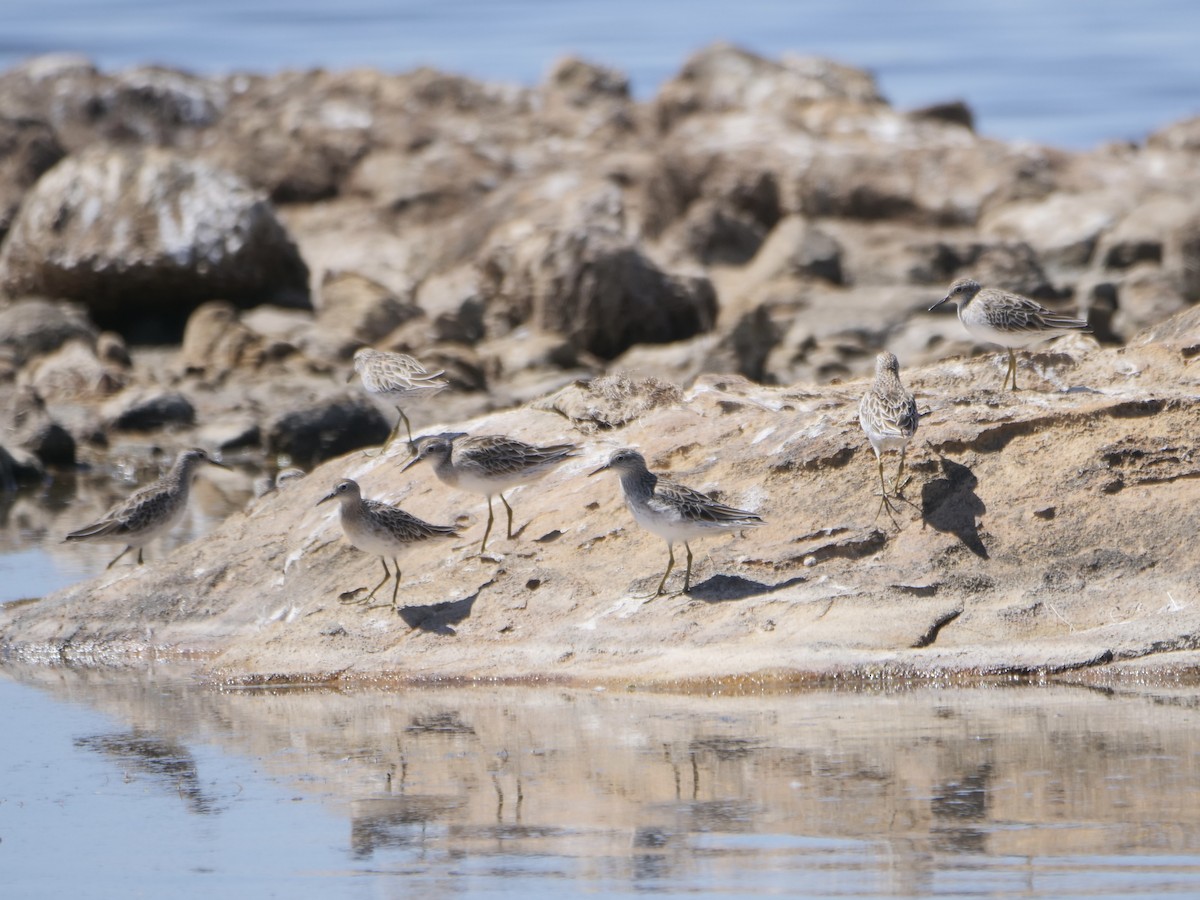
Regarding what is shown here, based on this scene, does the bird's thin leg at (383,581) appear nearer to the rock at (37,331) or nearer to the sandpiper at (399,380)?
the sandpiper at (399,380)

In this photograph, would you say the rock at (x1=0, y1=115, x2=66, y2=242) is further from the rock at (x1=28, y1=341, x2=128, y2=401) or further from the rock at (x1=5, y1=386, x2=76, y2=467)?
the rock at (x1=5, y1=386, x2=76, y2=467)

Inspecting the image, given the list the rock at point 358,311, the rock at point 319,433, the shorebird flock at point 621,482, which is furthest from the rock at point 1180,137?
the shorebird flock at point 621,482

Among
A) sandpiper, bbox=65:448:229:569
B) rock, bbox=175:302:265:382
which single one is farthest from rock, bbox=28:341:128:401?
sandpiper, bbox=65:448:229:569

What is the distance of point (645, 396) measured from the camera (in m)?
12.0

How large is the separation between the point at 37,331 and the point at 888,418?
57.4 feet

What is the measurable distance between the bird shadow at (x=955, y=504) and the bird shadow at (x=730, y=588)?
844 millimetres

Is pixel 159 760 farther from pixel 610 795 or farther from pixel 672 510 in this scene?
pixel 672 510

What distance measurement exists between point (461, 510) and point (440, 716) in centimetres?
260

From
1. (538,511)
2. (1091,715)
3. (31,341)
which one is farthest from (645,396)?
(31,341)

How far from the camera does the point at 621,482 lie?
10.1 m

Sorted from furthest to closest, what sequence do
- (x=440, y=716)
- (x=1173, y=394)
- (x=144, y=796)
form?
1. (x=1173, y=394)
2. (x=440, y=716)
3. (x=144, y=796)

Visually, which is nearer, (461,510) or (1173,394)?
(1173,394)

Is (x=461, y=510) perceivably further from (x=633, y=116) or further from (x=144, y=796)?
(x=633, y=116)

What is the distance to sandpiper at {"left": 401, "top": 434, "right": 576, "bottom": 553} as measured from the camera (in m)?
10.7
